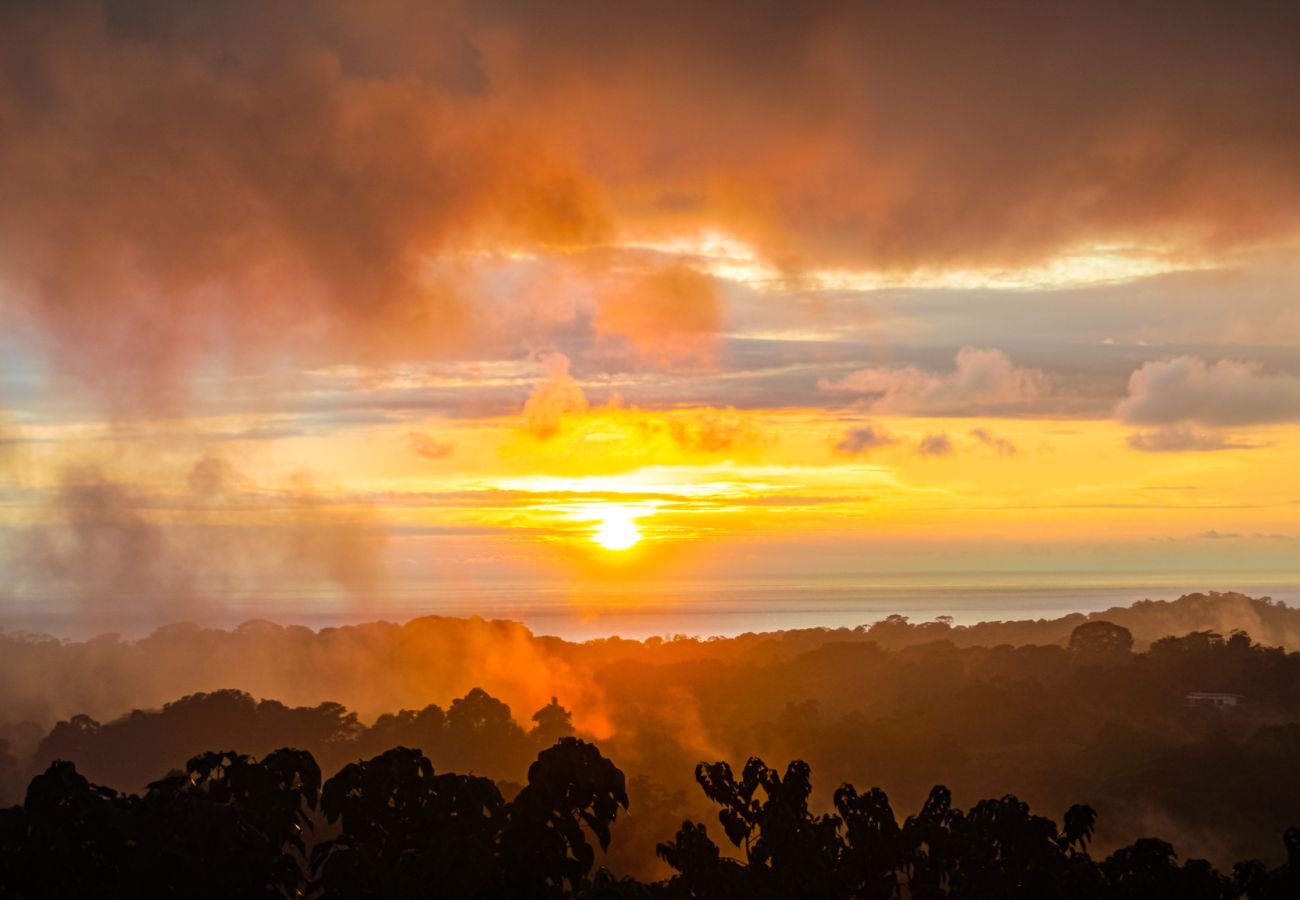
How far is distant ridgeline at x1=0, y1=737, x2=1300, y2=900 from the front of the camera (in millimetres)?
26453

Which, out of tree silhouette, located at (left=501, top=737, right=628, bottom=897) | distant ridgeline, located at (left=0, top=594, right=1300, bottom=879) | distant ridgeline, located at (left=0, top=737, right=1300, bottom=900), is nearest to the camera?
distant ridgeline, located at (left=0, top=737, right=1300, bottom=900)

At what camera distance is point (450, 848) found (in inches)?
1045

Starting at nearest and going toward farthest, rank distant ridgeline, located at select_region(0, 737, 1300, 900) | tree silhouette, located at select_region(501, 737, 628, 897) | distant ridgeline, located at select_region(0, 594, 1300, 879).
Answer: distant ridgeline, located at select_region(0, 737, 1300, 900)
tree silhouette, located at select_region(501, 737, 628, 897)
distant ridgeline, located at select_region(0, 594, 1300, 879)

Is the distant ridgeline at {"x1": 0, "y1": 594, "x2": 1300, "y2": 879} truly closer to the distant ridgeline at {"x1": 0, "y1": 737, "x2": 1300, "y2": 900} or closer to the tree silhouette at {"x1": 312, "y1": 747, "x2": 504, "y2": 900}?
the distant ridgeline at {"x1": 0, "y1": 737, "x2": 1300, "y2": 900}

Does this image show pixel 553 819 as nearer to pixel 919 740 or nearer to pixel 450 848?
pixel 450 848

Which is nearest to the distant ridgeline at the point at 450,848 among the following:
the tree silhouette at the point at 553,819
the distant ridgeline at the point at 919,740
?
the tree silhouette at the point at 553,819

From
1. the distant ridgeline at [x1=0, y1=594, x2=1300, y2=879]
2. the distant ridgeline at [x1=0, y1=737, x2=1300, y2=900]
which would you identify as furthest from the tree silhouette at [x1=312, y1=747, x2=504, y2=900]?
the distant ridgeline at [x1=0, y1=594, x2=1300, y2=879]

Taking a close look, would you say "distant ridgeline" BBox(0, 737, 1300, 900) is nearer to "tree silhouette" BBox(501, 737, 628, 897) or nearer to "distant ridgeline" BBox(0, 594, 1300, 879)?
"tree silhouette" BBox(501, 737, 628, 897)

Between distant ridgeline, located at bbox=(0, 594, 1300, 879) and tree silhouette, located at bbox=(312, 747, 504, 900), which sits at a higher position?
tree silhouette, located at bbox=(312, 747, 504, 900)

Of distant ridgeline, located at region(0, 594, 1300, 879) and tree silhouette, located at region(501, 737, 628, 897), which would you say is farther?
distant ridgeline, located at region(0, 594, 1300, 879)

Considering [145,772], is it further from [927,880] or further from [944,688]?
[927,880]

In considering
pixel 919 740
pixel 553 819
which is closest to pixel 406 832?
pixel 553 819

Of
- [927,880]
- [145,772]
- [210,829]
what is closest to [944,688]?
[145,772]

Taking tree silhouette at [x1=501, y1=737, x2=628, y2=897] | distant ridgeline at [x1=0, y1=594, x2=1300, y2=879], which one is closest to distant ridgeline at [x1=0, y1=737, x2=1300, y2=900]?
tree silhouette at [x1=501, y1=737, x2=628, y2=897]
